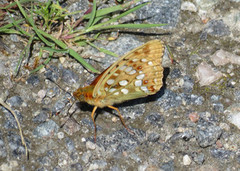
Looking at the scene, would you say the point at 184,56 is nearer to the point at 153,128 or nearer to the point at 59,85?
the point at 153,128

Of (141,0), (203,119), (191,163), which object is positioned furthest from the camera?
(141,0)

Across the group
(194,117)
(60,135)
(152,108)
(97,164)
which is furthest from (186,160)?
(60,135)

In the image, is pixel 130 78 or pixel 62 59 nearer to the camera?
pixel 130 78

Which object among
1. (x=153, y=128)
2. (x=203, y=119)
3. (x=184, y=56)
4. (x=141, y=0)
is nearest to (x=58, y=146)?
(x=153, y=128)

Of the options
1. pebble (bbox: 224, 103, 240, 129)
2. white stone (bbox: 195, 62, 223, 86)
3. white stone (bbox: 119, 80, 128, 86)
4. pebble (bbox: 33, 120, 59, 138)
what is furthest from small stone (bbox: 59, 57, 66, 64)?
pebble (bbox: 224, 103, 240, 129)

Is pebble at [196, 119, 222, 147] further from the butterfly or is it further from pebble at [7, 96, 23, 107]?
pebble at [7, 96, 23, 107]

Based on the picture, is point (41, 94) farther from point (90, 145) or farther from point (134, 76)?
point (134, 76)

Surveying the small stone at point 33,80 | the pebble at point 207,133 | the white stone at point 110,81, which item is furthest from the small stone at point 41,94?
the pebble at point 207,133
